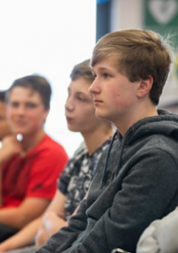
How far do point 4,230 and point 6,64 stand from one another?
1.79 meters

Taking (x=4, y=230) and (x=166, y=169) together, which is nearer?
(x=166, y=169)

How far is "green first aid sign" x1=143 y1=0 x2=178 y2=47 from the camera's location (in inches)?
167

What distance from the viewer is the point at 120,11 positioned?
13.8 ft

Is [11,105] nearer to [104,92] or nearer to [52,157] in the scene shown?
[52,157]

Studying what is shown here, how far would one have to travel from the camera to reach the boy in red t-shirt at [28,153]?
7.48ft

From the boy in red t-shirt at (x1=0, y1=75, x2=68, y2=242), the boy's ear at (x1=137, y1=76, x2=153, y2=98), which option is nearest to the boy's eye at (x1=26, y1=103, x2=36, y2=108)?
the boy in red t-shirt at (x1=0, y1=75, x2=68, y2=242)

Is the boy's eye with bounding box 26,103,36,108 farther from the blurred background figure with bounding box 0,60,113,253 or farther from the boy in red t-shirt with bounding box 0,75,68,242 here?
the blurred background figure with bounding box 0,60,113,253

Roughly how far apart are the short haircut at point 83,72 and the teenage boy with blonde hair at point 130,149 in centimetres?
42

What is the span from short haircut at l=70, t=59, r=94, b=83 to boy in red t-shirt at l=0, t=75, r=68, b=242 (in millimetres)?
590

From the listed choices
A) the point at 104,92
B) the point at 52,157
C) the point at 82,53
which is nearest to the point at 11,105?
the point at 52,157

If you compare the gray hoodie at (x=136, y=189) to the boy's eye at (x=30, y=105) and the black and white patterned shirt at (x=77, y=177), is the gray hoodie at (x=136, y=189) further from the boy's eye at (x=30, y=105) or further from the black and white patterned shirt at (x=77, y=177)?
the boy's eye at (x=30, y=105)

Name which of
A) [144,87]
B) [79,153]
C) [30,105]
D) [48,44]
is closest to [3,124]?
[30,105]

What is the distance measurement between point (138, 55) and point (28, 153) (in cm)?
121

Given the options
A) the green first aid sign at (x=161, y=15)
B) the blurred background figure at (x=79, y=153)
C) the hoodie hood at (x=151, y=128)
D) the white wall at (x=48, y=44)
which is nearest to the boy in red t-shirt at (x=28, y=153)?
the blurred background figure at (x=79, y=153)
